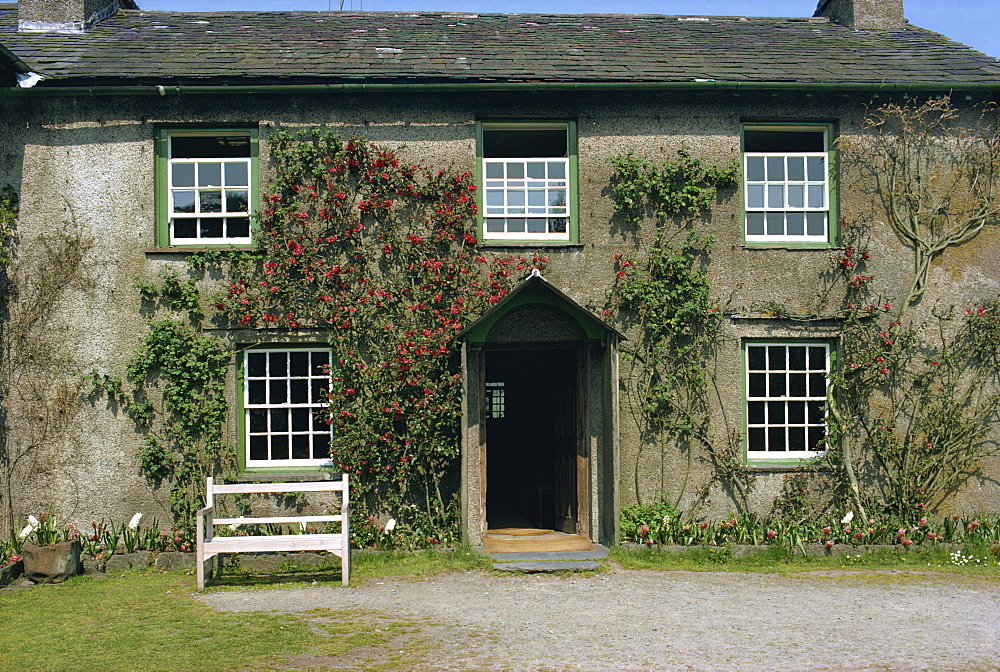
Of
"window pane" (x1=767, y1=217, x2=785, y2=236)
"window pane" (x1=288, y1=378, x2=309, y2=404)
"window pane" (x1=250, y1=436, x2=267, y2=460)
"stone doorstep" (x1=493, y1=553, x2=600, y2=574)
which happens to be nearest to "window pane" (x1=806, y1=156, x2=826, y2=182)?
"window pane" (x1=767, y1=217, x2=785, y2=236)

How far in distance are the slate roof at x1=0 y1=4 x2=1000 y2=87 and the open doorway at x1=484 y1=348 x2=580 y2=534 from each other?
13.0 feet

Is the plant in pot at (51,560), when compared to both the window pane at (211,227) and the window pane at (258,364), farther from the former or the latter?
the window pane at (211,227)

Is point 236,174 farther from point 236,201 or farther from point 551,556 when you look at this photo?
point 551,556

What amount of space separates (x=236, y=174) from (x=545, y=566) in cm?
630

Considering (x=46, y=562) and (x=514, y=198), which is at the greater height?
(x=514, y=198)

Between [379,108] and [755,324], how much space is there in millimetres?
5625

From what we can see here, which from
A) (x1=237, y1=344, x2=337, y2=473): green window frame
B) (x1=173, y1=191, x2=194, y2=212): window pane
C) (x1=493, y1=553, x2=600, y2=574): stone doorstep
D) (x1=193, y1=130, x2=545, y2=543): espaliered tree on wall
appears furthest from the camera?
(x1=173, y1=191, x2=194, y2=212): window pane

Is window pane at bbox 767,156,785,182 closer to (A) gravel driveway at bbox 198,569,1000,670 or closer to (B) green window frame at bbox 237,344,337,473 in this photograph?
(A) gravel driveway at bbox 198,569,1000,670

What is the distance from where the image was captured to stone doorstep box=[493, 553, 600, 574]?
10289mm

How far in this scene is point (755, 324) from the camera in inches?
477

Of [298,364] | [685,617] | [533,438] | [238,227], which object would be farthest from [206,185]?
→ [685,617]

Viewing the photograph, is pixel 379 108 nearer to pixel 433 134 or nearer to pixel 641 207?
pixel 433 134

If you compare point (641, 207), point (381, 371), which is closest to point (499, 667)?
point (381, 371)

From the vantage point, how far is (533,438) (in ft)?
50.9
